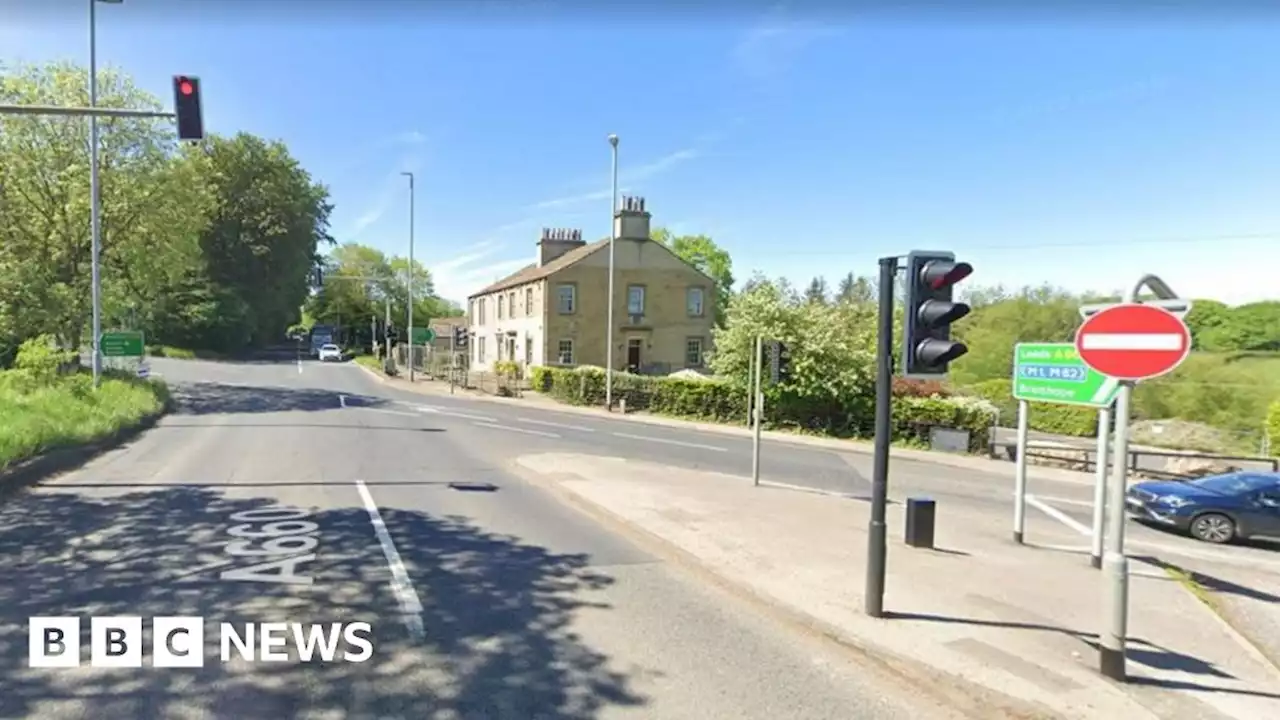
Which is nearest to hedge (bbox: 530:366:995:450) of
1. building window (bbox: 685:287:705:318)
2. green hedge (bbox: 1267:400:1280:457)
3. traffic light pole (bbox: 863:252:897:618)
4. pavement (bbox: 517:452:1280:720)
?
green hedge (bbox: 1267:400:1280:457)

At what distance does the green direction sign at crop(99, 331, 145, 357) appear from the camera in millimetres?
17641

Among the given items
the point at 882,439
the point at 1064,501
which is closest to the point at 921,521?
the point at 882,439

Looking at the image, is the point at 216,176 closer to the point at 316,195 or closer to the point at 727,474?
the point at 316,195

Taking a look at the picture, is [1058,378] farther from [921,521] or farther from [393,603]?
[393,603]

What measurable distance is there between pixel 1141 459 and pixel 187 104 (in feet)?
79.9

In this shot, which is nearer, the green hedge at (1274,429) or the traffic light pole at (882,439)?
the traffic light pole at (882,439)

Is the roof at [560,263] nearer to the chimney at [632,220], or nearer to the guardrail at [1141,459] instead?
the chimney at [632,220]

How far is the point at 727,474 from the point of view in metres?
13.4

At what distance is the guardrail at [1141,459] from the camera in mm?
16359

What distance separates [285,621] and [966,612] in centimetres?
561

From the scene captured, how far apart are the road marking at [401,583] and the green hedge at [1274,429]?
88.5ft

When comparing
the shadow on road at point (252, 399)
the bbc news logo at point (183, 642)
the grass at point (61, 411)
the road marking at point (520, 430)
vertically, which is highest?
the grass at point (61, 411)

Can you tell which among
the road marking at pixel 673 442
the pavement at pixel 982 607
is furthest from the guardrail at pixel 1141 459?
the pavement at pixel 982 607

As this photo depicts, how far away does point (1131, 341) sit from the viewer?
4.34 metres
